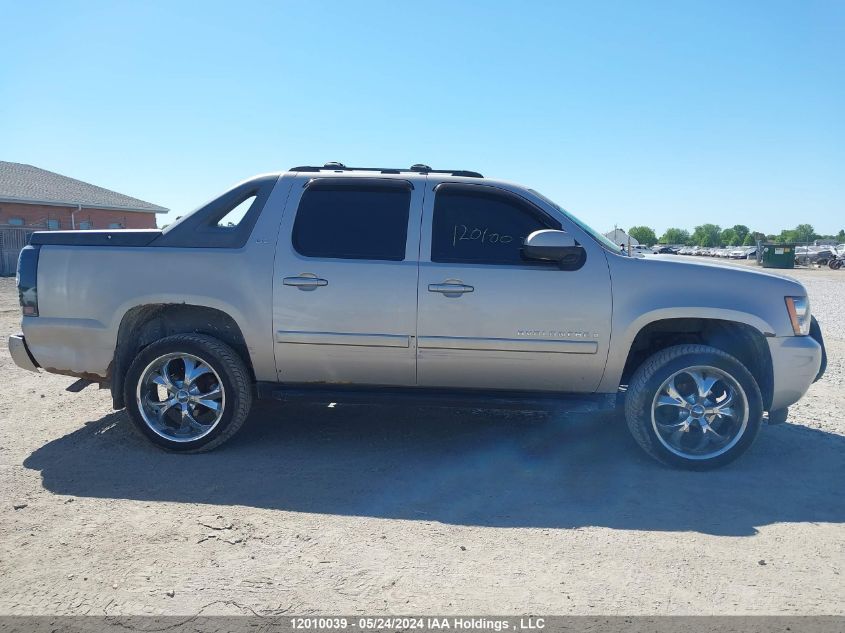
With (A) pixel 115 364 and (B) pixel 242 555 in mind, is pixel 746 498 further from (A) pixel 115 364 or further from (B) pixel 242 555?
(A) pixel 115 364

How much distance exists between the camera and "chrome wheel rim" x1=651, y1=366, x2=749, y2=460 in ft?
13.7

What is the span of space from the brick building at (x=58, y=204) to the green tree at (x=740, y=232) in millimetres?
165573

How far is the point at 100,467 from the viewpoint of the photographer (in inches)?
163

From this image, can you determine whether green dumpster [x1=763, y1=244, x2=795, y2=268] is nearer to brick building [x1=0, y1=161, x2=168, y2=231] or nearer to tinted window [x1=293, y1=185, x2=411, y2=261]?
brick building [x1=0, y1=161, x2=168, y2=231]

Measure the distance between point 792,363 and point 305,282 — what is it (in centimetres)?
347

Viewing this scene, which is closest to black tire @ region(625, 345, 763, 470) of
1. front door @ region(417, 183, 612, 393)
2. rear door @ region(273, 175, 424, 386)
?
front door @ region(417, 183, 612, 393)

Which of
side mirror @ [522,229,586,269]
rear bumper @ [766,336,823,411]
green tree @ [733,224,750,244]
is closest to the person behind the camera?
side mirror @ [522,229,586,269]

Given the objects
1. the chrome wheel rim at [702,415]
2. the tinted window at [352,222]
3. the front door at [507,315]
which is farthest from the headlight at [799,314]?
the tinted window at [352,222]

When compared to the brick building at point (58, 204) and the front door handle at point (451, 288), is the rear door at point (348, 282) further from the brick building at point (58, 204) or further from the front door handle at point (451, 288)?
the brick building at point (58, 204)

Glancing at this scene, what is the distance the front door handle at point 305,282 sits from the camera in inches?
168

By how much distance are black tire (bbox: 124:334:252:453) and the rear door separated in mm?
329

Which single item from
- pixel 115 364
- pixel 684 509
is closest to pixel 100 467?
pixel 115 364

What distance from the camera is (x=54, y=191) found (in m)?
30.5

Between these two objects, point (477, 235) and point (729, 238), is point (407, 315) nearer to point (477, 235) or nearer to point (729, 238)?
point (477, 235)
